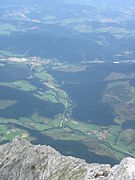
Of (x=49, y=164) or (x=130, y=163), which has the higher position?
(x=130, y=163)

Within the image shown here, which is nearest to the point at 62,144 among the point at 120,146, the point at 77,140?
the point at 77,140

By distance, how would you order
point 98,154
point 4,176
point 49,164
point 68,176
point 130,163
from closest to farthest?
point 130,163 → point 68,176 → point 49,164 → point 4,176 → point 98,154

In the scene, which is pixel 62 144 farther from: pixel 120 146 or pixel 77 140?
pixel 120 146

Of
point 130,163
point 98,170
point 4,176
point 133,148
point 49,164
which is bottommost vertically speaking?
point 133,148

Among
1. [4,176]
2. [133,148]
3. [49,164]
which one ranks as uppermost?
[49,164]

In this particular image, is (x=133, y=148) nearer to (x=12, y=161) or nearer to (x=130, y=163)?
(x=12, y=161)

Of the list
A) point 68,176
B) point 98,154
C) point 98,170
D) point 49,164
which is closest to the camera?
point 98,170

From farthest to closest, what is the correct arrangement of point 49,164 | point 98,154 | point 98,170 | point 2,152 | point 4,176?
point 98,154 → point 2,152 → point 4,176 → point 49,164 → point 98,170

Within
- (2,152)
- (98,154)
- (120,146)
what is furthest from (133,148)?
(2,152)

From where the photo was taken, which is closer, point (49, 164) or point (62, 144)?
point (49, 164)
